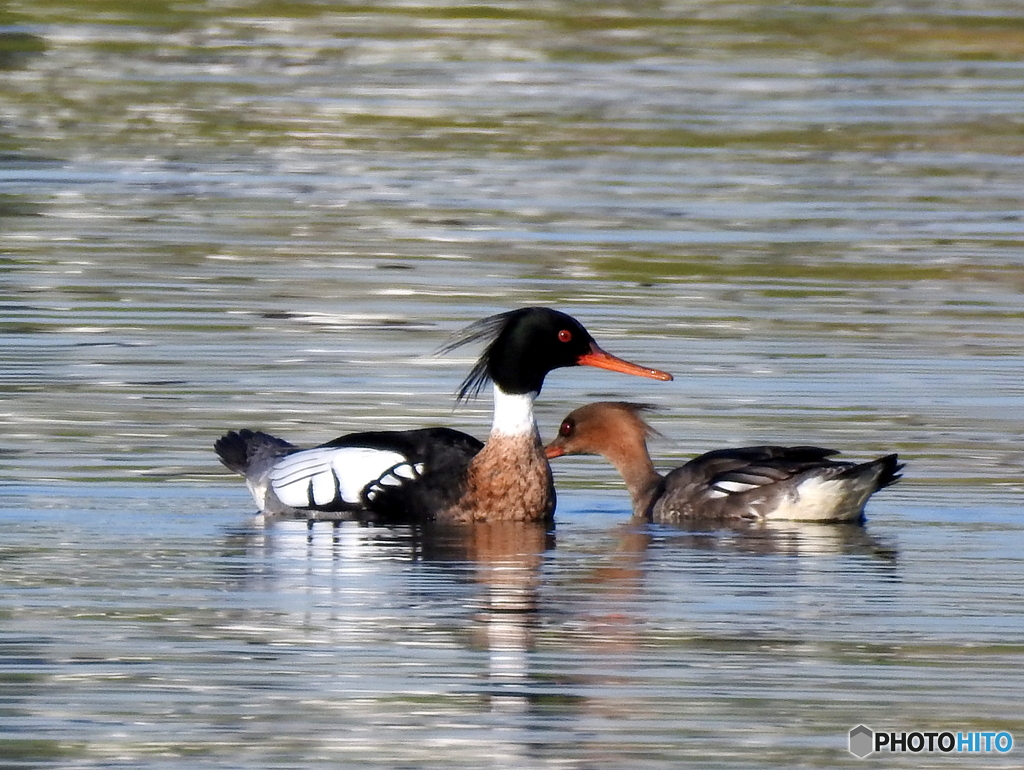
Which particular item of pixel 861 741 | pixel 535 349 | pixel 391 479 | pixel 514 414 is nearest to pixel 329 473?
pixel 391 479

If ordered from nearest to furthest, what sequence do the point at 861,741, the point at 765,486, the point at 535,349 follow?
the point at 861,741 < the point at 765,486 < the point at 535,349

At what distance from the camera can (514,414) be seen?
41.9 feet

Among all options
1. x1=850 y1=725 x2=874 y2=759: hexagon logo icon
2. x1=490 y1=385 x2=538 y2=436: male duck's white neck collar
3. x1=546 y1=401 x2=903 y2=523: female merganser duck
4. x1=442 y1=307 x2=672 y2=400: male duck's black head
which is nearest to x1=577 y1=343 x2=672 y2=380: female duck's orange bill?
x1=442 y1=307 x2=672 y2=400: male duck's black head

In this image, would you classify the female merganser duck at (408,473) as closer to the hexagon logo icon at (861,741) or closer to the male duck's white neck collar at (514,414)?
the male duck's white neck collar at (514,414)

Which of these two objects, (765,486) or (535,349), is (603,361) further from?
(765,486)

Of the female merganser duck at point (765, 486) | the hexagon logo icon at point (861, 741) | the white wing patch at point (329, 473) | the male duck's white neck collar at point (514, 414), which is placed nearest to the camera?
the hexagon logo icon at point (861, 741)

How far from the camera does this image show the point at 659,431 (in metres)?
13.7

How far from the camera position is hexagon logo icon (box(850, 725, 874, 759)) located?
7.89m

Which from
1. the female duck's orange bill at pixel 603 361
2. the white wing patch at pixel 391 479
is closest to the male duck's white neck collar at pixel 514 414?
the female duck's orange bill at pixel 603 361

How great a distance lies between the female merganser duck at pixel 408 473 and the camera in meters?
12.3

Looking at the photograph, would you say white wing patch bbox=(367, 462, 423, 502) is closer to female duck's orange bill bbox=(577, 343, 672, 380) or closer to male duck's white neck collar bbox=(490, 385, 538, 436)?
male duck's white neck collar bbox=(490, 385, 538, 436)

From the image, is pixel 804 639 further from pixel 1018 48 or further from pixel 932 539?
→ pixel 1018 48

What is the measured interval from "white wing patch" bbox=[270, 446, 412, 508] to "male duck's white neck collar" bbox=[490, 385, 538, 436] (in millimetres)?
608

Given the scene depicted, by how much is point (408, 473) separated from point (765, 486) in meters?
1.76
